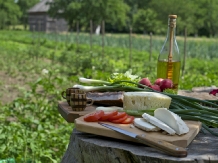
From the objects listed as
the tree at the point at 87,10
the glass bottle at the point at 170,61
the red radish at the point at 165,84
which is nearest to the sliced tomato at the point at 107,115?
the red radish at the point at 165,84

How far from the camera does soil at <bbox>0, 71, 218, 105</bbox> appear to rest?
3.49 metres

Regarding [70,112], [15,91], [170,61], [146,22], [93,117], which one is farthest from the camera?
[146,22]

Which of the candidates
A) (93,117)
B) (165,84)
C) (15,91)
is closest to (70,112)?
(93,117)

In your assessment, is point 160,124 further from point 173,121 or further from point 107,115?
point 107,115

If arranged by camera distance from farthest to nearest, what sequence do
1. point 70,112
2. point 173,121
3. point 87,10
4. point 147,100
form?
1. point 87,10
2. point 70,112
3. point 147,100
4. point 173,121

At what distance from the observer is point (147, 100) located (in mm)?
2398

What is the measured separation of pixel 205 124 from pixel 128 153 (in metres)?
0.65

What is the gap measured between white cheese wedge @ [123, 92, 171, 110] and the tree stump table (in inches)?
10.9

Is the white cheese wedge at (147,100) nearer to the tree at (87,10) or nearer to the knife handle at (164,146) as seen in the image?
the knife handle at (164,146)

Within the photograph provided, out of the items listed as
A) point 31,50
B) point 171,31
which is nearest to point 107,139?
point 171,31

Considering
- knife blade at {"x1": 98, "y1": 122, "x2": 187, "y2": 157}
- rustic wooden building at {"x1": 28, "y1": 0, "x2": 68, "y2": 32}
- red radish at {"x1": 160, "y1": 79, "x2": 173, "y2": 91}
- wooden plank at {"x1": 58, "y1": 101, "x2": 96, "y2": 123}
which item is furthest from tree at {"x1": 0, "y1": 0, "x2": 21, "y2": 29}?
knife blade at {"x1": 98, "y1": 122, "x2": 187, "y2": 157}

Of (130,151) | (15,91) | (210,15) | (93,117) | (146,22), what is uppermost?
(210,15)

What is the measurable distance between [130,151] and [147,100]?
1.75ft

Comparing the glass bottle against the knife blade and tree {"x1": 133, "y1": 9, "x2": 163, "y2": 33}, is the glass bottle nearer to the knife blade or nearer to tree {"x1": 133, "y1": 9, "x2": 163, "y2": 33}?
the knife blade
